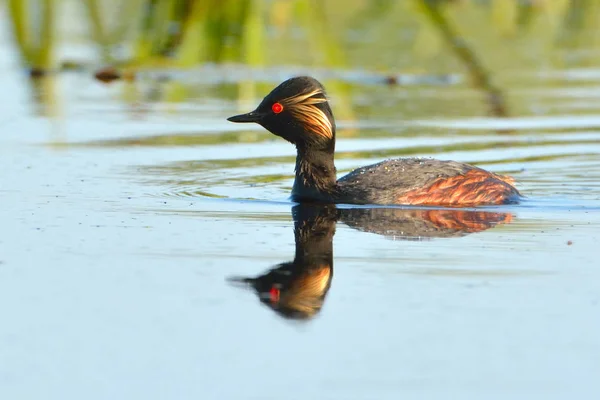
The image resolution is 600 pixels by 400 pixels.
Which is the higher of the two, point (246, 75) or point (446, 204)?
point (246, 75)

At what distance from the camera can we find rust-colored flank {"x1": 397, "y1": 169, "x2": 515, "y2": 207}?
34.1 ft

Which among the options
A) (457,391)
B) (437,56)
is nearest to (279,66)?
(437,56)

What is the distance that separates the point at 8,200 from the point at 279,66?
8.20 m

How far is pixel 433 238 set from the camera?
871 centimetres

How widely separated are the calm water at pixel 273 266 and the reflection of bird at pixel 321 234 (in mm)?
28

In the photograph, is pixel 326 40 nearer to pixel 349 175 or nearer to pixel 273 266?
pixel 349 175

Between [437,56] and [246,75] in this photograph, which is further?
[437,56]

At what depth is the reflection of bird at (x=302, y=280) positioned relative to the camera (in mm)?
6785

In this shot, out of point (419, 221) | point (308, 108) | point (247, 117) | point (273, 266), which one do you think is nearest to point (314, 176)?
point (308, 108)

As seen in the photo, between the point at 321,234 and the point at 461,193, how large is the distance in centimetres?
195

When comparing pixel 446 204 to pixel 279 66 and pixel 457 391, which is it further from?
pixel 279 66

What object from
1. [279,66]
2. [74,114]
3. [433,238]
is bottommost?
[433,238]

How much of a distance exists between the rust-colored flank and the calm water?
0.77 ft

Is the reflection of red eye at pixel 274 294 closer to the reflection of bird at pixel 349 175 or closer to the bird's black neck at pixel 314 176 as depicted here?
the reflection of bird at pixel 349 175
